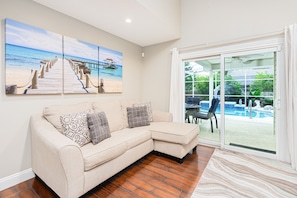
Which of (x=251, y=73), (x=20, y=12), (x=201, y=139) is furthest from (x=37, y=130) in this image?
(x=251, y=73)

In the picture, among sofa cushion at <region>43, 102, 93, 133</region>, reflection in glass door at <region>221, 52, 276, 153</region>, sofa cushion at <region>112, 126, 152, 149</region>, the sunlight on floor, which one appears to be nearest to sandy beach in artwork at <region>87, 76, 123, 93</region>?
sofa cushion at <region>43, 102, 93, 133</region>

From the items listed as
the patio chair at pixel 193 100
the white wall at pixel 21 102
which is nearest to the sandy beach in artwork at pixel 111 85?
the white wall at pixel 21 102

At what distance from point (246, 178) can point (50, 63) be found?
3153 mm

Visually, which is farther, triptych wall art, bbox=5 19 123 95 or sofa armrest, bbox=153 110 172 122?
sofa armrest, bbox=153 110 172 122

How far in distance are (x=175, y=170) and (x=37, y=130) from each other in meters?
1.89

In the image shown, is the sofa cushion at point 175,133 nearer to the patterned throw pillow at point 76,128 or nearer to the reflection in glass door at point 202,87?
the patterned throw pillow at point 76,128

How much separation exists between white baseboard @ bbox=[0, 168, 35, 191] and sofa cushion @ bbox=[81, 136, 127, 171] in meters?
0.92

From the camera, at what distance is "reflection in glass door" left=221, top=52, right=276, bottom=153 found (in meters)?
2.57

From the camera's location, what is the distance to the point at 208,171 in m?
2.06

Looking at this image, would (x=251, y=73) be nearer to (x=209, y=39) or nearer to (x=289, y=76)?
(x=289, y=76)

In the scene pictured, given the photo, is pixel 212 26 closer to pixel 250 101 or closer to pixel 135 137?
pixel 250 101

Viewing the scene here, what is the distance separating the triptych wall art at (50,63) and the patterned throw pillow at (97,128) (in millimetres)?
748

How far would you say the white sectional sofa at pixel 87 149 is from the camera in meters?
1.37

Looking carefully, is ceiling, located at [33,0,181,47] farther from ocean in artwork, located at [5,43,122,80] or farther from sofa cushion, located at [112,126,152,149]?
sofa cushion, located at [112,126,152,149]
